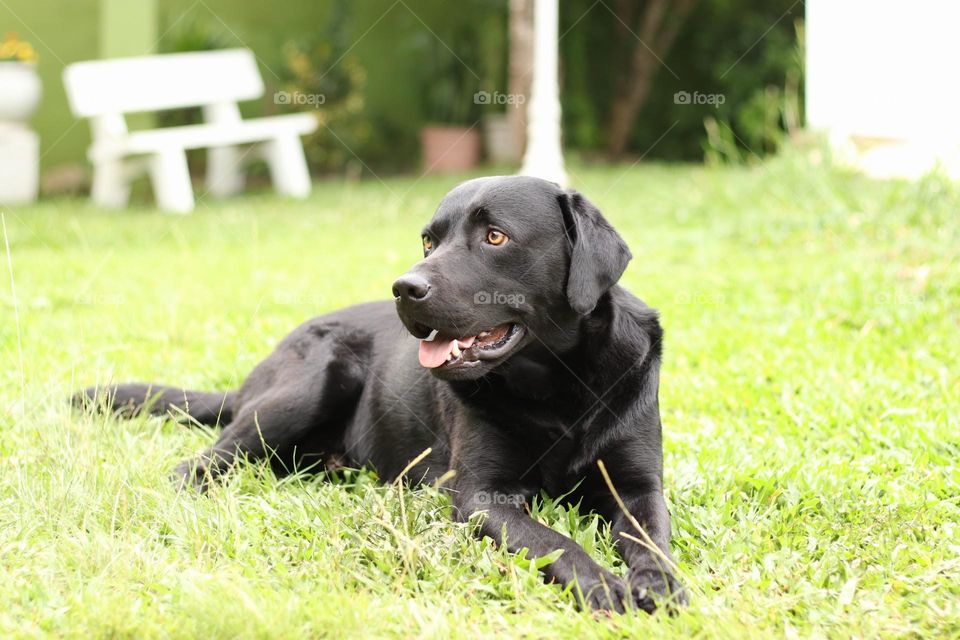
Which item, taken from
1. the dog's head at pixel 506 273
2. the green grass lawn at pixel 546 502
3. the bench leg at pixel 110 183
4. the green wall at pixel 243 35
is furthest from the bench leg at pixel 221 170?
the dog's head at pixel 506 273

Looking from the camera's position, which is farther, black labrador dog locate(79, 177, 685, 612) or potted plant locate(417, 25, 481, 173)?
potted plant locate(417, 25, 481, 173)

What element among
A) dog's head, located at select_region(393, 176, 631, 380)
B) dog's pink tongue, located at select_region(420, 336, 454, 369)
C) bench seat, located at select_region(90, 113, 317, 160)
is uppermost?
dog's head, located at select_region(393, 176, 631, 380)

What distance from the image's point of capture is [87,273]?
6586mm

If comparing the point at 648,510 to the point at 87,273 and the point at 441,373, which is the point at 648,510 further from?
the point at 87,273

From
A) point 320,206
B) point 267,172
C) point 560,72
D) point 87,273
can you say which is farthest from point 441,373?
point 560,72

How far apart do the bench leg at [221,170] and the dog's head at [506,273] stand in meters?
8.54

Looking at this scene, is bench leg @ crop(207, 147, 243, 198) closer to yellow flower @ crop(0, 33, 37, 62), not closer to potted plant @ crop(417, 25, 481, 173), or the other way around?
yellow flower @ crop(0, 33, 37, 62)

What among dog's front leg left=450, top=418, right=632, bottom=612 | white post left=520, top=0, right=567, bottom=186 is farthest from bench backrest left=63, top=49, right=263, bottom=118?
dog's front leg left=450, top=418, right=632, bottom=612

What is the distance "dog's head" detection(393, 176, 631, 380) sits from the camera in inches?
107

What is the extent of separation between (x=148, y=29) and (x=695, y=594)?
9.99 m

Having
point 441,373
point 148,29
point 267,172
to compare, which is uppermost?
point 148,29

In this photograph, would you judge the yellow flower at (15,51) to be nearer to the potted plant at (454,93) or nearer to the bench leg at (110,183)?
the bench leg at (110,183)

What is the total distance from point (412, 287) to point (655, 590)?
98 centimetres

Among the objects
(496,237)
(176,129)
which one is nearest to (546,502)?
(496,237)
